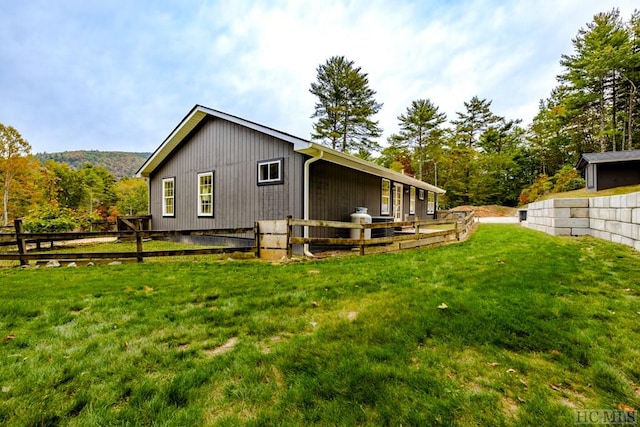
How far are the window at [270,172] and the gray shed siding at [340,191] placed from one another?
0.98 meters

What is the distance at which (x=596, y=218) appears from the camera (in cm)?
720

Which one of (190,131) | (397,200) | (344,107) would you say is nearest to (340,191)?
(397,200)

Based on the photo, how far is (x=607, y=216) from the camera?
649 centimetres

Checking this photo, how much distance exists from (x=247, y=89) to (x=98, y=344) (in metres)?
30.2

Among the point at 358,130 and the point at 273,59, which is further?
the point at 358,130

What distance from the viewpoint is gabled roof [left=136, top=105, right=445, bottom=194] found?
7.32 meters

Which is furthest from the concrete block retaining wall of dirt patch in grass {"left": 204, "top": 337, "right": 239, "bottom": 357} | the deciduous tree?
the deciduous tree

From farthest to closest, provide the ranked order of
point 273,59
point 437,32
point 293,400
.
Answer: point 273,59 < point 437,32 < point 293,400

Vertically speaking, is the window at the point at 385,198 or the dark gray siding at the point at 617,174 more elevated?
the dark gray siding at the point at 617,174

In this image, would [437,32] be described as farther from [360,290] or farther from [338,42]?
[360,290]

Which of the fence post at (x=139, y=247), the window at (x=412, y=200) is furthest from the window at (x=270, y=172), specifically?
the window at (x=412, y=200)

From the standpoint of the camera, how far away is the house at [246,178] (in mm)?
7875

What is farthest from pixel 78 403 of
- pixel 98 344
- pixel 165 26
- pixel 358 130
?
pixel 358 130

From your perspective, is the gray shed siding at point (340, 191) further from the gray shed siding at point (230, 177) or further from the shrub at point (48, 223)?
the shrub at point (48, 223)
